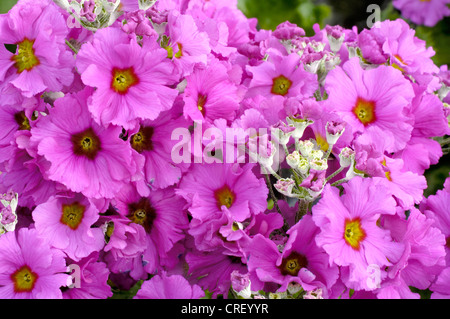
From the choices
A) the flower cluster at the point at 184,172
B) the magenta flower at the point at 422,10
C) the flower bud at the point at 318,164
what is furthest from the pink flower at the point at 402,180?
the magenta flower at the point at 422,10

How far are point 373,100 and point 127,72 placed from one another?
0.35 meters

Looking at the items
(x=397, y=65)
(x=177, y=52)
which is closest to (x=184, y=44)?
(x=177, y=52)

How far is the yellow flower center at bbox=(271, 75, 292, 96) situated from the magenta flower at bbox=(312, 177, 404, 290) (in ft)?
0.75

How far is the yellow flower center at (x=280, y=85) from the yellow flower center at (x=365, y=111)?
12cm

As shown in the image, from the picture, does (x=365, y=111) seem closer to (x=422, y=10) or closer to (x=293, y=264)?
(x=293, y=264)

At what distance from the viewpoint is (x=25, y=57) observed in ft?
2.40

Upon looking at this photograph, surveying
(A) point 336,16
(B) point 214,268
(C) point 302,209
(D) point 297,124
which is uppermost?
(D) point 297,124

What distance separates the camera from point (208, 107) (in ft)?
2.53

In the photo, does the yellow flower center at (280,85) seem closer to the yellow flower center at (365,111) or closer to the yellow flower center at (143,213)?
the yellow flower center at (365,111)

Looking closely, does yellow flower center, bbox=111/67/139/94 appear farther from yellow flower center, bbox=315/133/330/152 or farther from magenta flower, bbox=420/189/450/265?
magenta flower, bbox=420/189/450/265

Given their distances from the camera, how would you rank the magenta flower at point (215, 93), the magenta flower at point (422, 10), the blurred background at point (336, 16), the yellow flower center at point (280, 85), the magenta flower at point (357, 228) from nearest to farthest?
the magenta flower at point (357, 228)
the magenta flower at point (215, 93)
the yellow flower center at point (280, 85)
the blurred background at point (336, 16)
the magenta flower at point (422, 10)

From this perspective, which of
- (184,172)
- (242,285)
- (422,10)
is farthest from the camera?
(422,10)

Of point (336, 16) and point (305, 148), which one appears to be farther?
point (336, 16)

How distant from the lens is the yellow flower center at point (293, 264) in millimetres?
717
